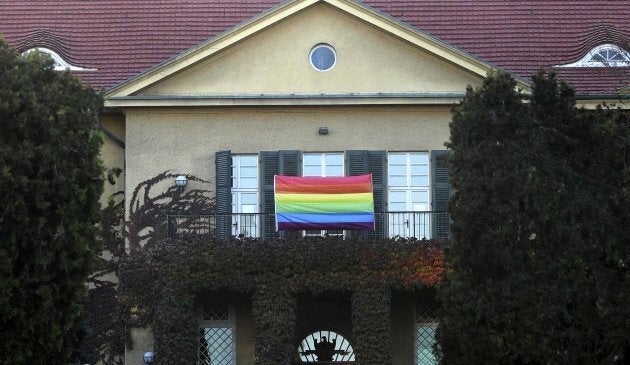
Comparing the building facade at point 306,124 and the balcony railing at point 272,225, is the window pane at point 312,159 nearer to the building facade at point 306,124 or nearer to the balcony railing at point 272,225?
the building facade at point 306,124

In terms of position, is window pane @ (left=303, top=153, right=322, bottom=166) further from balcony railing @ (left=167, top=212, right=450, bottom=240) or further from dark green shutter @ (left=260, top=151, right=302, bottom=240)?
balcony railing @ (left=167, top=212, right=450, bottom=240)

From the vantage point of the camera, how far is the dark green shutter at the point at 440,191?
32.5 m

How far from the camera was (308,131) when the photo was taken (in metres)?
33.4

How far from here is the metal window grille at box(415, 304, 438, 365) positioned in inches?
1288

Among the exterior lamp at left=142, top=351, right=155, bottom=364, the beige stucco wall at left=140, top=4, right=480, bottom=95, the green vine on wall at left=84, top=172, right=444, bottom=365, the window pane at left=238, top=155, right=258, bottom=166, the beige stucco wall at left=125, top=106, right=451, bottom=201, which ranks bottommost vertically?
the exterior lamp at left=142, top=351, right=155, bottom=364

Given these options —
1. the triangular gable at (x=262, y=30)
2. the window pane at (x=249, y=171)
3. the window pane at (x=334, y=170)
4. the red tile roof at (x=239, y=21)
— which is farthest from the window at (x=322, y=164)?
the red tile roof at (x=239, y=21)

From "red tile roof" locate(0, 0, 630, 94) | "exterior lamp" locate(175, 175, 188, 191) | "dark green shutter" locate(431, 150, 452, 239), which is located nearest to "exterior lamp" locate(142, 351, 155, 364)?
"exterior lamp" locate(175, 175, 188, 191)

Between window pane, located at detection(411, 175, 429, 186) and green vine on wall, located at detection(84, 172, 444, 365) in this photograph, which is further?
window pane, located at detection(411, 175, 429, 186)

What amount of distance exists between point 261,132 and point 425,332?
528 cm

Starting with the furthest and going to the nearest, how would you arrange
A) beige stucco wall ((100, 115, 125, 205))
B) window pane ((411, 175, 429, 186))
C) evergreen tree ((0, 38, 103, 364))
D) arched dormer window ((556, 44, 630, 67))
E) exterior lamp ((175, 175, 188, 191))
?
1. arched dormer window ((556, 44, 630, 67))
2. beige stucco wall ((100, 115, 125, 205))
3. window pane ((411, 175, 429, 186))
4. exterior lamp ((175, 175, 188, 191))
5. evergreen tree ((0, 38, 103, 364))

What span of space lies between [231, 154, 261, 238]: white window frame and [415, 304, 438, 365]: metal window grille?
3696mm

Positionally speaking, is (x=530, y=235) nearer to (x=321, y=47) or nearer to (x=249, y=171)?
(x=249, y=171)

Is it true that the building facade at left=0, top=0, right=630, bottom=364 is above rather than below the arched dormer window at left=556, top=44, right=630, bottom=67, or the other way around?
below

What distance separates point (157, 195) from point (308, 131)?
3362 millimetres
